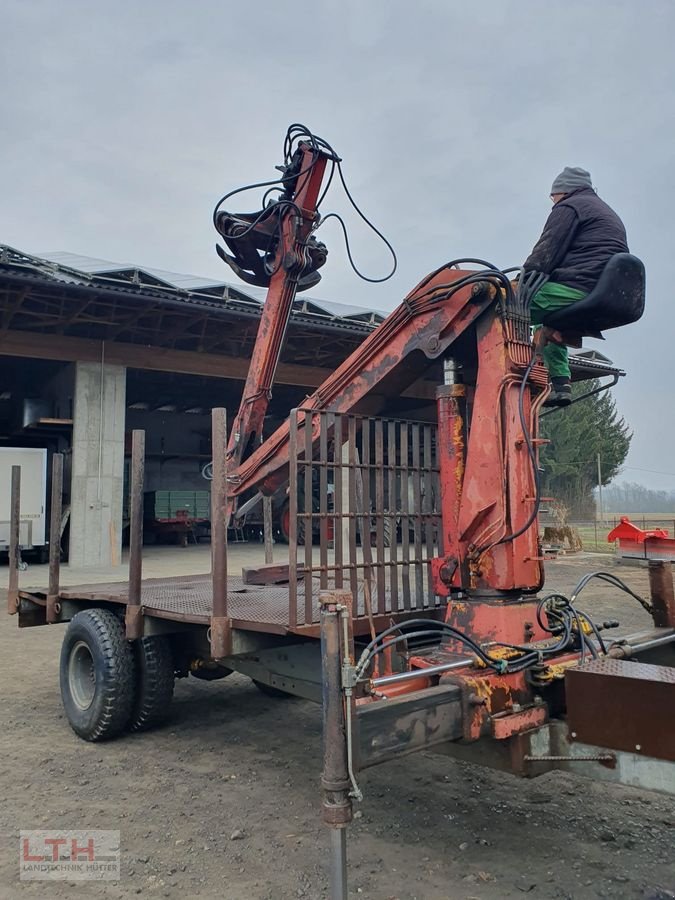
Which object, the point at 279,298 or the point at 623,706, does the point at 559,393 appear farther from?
the point at 279,298

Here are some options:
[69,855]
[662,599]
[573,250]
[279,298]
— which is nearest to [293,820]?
[69,855]

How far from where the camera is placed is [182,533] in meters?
23.0

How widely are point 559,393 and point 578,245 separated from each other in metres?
0.75

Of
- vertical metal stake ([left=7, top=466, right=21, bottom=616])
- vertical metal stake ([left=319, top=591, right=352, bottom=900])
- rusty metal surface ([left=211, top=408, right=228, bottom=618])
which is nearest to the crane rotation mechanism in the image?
vertical metal stake ([left=319, top=591, right=352, bottom=900])

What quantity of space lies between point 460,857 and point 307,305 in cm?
1329

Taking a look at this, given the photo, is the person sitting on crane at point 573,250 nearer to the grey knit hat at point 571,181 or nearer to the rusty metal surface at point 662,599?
the grey knit hat at point 571,181

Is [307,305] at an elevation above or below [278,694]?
above

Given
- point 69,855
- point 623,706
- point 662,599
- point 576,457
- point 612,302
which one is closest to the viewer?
point 623,706

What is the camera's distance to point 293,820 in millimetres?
3627

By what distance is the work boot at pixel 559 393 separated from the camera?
3814 mm

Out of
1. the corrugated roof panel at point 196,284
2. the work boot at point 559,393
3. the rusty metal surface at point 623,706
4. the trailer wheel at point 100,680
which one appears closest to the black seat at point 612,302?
the work boot at point 559,393

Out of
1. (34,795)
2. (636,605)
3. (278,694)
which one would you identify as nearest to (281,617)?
(34,795)

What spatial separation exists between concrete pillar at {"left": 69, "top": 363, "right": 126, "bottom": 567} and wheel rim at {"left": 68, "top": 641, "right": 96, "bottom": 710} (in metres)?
10.5

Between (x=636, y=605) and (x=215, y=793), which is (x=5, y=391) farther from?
(x=215, y=793)
